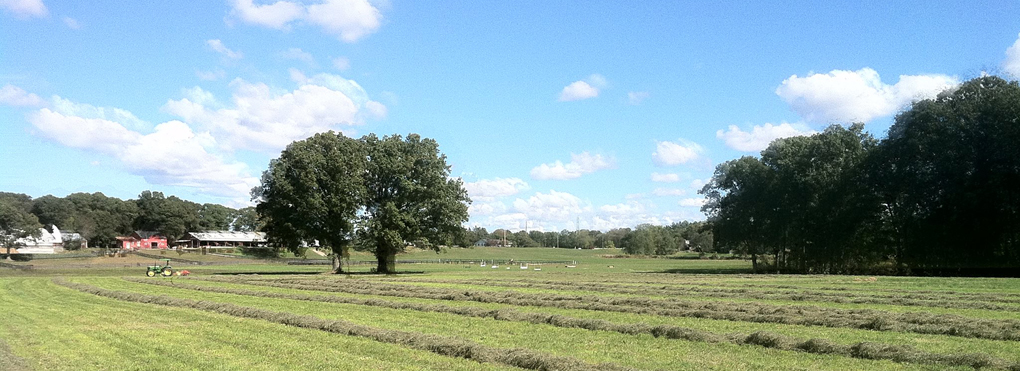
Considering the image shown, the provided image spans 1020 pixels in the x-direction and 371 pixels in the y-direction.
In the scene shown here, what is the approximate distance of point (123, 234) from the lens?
593 ft

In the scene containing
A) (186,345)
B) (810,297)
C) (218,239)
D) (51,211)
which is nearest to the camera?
(186,345)

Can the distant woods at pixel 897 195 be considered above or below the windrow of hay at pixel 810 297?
above

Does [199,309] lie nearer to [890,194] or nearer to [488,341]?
[488,341]

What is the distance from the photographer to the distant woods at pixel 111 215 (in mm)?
166000

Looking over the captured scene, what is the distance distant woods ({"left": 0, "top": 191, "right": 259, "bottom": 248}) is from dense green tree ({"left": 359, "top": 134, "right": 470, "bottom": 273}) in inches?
5004

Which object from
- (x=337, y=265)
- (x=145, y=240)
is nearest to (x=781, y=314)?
(x=337, y=265)

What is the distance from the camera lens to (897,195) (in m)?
64.1

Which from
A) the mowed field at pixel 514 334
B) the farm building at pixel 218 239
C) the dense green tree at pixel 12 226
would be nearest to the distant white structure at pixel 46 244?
the dense green tree at pixel 12 226

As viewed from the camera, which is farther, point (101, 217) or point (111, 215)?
point (111, 215)

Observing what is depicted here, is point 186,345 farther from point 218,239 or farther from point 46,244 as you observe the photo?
point 218,239

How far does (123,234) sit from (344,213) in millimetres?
146272

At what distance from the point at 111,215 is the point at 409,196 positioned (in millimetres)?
140151

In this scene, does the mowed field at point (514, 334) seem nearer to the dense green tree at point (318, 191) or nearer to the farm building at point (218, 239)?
the dense green tree at point (318, 191)

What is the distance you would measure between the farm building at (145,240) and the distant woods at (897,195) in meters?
142
